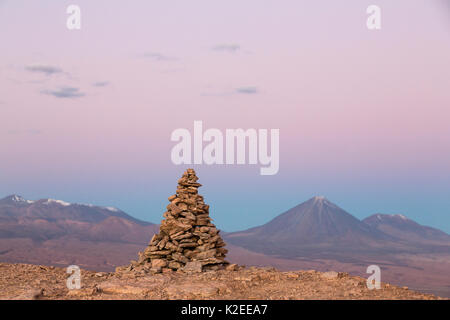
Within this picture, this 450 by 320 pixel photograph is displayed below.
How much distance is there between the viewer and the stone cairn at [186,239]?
2020 centimetres

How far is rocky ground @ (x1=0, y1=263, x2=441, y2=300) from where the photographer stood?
52.1ft

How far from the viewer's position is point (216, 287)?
16641mm

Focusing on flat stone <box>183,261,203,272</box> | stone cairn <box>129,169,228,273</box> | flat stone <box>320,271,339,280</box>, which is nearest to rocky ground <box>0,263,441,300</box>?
flat stone <box>320,271,339,280</box>

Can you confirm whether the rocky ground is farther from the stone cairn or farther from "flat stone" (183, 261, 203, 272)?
the stone cairn

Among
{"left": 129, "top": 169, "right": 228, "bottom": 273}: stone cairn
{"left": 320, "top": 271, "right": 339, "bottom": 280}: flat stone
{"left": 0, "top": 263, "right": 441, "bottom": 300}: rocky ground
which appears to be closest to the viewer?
{"left": 0, "top": 263, "right": 441, "bottom": 300}: rocky ground

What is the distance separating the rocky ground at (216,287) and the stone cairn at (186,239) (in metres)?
0.74

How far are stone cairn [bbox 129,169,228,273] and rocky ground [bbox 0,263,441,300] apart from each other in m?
0.74

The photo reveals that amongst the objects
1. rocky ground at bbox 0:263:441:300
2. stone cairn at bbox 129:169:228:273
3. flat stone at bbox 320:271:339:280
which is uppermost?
stone cairn at bbox 129:169:228:273

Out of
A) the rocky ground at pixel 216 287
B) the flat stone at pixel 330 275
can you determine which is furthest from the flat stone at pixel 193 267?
the flat stone at pixel 330 275

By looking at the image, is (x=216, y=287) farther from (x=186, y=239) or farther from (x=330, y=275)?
(x=186, y=239)

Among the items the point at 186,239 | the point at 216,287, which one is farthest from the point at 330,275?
the point at 186,239

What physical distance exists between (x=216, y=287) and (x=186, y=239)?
4.55 metres
